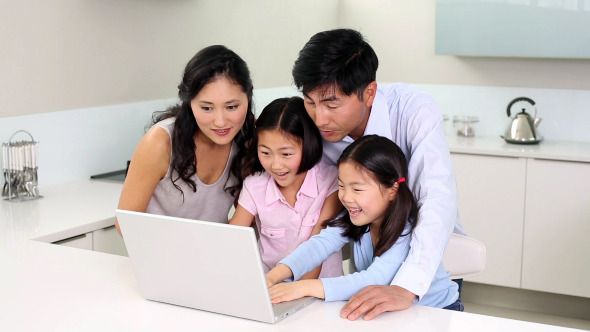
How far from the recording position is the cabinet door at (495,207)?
3.75 meters

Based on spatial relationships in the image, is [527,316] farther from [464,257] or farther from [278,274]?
[278,274]

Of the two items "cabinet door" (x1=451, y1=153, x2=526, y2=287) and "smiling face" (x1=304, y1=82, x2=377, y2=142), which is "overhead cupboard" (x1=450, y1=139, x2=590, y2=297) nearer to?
"cabinet door" (x1=451, y1=153, x2=526, y2=287)

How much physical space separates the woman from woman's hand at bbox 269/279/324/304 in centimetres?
58

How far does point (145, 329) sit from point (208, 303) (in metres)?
0.14

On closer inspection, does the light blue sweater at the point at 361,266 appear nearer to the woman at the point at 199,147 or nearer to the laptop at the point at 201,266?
the laptop at the point at 201,266

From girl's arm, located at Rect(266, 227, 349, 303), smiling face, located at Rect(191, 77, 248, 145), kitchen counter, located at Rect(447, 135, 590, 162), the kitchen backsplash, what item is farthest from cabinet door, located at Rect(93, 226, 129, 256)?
kitchen counter, located at Rect(447, 135, 590, 162)

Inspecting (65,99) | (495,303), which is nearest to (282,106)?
(65,99)

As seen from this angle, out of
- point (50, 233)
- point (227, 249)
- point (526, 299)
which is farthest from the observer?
point (526, 299)

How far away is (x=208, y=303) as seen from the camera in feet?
5.18

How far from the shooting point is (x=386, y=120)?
6.59 ft

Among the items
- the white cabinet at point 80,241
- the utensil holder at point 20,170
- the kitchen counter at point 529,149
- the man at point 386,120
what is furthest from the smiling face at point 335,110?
the kitchen counter at point 529,149

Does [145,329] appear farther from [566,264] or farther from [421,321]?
[566,264]

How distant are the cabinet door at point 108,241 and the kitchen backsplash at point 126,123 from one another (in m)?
0.54

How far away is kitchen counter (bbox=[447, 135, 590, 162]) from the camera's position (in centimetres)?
362
